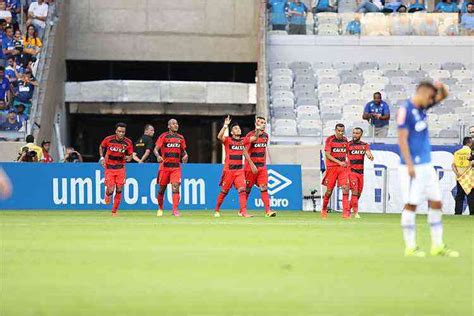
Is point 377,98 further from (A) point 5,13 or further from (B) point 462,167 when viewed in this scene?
(A) point 5,13

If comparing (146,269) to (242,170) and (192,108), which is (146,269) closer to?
(242,170)

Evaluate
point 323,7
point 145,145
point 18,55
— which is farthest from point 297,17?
point 18,55

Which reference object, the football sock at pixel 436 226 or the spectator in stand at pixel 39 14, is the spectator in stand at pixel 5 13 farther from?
the football sock at pixel 436 226

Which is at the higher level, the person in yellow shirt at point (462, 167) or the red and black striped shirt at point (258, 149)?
the red and black striped shirt at point (258, 149)

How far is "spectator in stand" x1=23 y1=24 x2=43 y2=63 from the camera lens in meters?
38.3

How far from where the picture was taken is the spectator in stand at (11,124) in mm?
35438

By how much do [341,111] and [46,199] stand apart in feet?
30.9

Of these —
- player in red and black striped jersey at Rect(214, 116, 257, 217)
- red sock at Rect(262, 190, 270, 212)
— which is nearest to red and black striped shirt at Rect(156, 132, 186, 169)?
player in red and black striped jersey at Rect(214, 116, 257, 217)

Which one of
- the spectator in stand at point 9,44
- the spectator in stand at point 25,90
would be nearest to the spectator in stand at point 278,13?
the spectator in stand at point 25,90

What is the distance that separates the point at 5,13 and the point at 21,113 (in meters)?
4.59

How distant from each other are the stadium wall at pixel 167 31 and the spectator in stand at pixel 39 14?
217 cm

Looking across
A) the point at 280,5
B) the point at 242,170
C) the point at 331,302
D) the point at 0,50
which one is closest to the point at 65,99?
the point at 0,50

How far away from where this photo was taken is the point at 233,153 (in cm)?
2759

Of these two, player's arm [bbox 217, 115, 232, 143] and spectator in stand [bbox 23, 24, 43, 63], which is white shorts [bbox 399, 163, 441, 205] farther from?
spectator in stand [bbox 23, 24, 43, 63]
